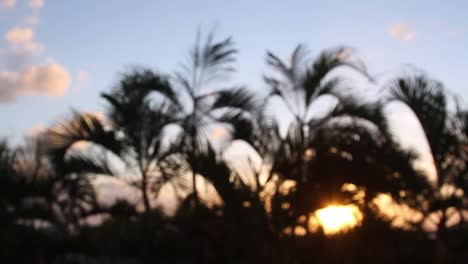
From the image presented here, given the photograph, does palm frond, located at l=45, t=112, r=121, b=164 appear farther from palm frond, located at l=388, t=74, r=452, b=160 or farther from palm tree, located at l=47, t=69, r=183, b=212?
palm frond, located at l=388, t=74, r=452, b=160

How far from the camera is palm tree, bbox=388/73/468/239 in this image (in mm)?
7133

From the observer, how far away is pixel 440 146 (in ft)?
23.6

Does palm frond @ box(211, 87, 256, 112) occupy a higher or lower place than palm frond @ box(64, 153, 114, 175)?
higher

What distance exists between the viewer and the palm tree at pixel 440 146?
713 centimetres

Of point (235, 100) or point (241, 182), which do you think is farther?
point (235, 100)

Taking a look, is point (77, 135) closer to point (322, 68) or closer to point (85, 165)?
point (85, 165)

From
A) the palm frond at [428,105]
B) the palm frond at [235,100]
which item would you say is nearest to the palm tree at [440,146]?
the palm frond at [428,105]

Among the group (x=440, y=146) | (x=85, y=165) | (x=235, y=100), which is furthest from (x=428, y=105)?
(x=85, y=165)

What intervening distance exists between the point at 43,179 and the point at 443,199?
520 cm

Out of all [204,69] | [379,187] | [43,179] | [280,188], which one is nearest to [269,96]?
[204,69]

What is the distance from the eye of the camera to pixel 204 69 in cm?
817

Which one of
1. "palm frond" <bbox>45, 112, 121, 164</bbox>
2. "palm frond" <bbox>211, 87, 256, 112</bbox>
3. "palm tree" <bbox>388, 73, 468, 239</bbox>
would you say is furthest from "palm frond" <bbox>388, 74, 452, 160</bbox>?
"palm frond" <bbox>45, 112, 121, 164</bbox>

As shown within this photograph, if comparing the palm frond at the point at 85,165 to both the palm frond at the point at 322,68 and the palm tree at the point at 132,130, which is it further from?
the palm frond at the point at 322,68

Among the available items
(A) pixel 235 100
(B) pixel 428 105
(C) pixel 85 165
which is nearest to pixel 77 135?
(C) pixel 85 165
